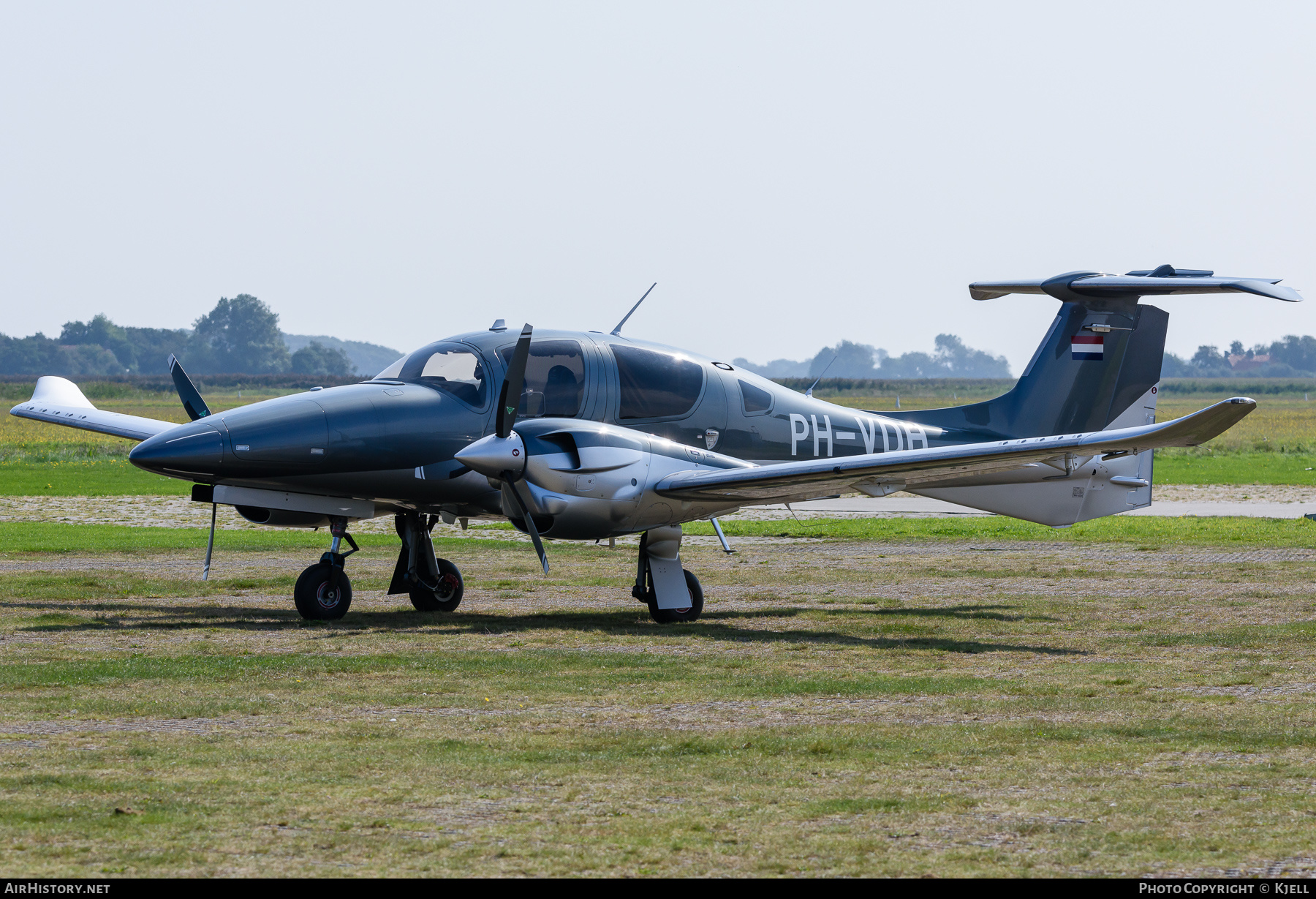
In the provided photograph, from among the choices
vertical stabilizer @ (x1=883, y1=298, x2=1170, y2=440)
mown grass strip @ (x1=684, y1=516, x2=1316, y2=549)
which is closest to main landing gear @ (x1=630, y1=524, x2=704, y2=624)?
vertical stabilizer @ (x1=883, y1=298, x2=1170, y2=440)

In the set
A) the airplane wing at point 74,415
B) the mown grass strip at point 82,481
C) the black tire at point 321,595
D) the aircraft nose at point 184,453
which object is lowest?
the mown grass strip at point 82,481

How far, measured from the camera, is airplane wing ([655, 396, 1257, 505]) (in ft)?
43.3

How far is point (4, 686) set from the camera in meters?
10.9

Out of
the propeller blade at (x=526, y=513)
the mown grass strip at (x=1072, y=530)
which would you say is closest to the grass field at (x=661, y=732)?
the propeller blade at (x=526, y=513)

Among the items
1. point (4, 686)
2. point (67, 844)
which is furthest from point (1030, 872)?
point (4, 686)

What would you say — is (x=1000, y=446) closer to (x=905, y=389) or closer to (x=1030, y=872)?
(x=1030, y=872)

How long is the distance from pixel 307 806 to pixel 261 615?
9119mm

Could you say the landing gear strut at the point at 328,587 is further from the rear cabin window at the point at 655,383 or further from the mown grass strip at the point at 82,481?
the mown grass strip at the point at 82,481

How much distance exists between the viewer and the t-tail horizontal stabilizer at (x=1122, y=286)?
56.5ft

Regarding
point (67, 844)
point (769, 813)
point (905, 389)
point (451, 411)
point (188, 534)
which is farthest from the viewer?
point (905, 389)

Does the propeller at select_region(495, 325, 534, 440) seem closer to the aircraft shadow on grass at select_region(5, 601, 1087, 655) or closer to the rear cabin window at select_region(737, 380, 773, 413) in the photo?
the aircraft shadow on grass at select_region(5, 601, 1087, 655)

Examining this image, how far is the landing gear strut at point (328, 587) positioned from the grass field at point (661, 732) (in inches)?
14.4

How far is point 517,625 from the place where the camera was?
1539 cm

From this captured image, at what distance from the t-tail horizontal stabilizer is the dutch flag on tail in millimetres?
525
